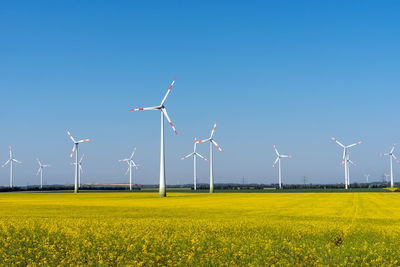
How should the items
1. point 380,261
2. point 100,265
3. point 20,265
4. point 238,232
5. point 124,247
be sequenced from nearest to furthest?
point 100,265 < point 380,261 < point 20,265 < point 124,247 < point 238,232

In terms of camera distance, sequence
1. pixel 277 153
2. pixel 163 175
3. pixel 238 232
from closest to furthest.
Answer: pixel 238 232 < pixel 163 175 < pixel 277 153

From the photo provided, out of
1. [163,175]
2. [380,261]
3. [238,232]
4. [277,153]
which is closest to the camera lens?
[380,261]

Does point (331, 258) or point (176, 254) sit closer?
point (331, 258)

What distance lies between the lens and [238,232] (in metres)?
25.1

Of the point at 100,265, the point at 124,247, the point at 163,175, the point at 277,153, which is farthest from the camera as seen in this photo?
the point at 277,153

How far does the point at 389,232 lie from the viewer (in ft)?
85.0

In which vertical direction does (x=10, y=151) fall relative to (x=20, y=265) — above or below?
above

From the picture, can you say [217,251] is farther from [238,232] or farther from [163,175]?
[163,175]

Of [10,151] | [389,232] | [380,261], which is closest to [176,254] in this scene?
[380,261]

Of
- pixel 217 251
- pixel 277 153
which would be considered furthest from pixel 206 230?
pixel 277 153

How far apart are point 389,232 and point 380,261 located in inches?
447

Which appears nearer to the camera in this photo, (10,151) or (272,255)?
(272,255)

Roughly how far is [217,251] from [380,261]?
6601mm

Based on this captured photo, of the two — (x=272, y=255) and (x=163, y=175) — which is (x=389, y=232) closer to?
(x=272, y=255)
